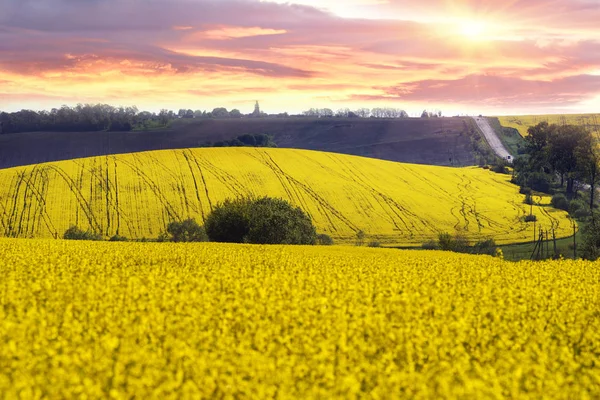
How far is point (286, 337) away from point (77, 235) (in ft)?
214

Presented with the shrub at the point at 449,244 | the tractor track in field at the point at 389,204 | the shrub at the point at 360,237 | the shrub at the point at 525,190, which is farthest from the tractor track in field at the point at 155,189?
the shrub at the point at 525,190

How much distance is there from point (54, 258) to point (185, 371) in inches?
444

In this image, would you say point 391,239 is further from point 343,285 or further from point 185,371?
point 185,371

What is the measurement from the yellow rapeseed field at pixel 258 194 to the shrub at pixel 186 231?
14.0 feet

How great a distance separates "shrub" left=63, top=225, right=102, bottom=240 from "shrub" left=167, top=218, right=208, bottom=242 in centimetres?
810

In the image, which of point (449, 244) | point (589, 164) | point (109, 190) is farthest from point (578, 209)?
point (109, 190)

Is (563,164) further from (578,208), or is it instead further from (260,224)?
(260,224)

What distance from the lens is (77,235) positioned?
232 feet

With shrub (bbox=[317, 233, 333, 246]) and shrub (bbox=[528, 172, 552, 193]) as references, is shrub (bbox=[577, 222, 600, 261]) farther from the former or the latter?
shrub (bbox=[528, 172, 552, 193])

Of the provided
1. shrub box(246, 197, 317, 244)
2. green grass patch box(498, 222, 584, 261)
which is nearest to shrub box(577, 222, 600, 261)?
green grass patch box(498, 222, 584, 261)

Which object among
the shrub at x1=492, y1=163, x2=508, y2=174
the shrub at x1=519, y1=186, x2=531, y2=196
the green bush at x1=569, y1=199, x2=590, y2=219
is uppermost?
the shrub at x1=492, y1=163, x2=508, y2=174

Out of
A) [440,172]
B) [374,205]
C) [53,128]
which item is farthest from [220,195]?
[53,128]

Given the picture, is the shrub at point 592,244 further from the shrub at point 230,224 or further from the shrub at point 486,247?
the shrub at point 230,224

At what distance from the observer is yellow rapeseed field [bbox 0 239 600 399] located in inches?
353
